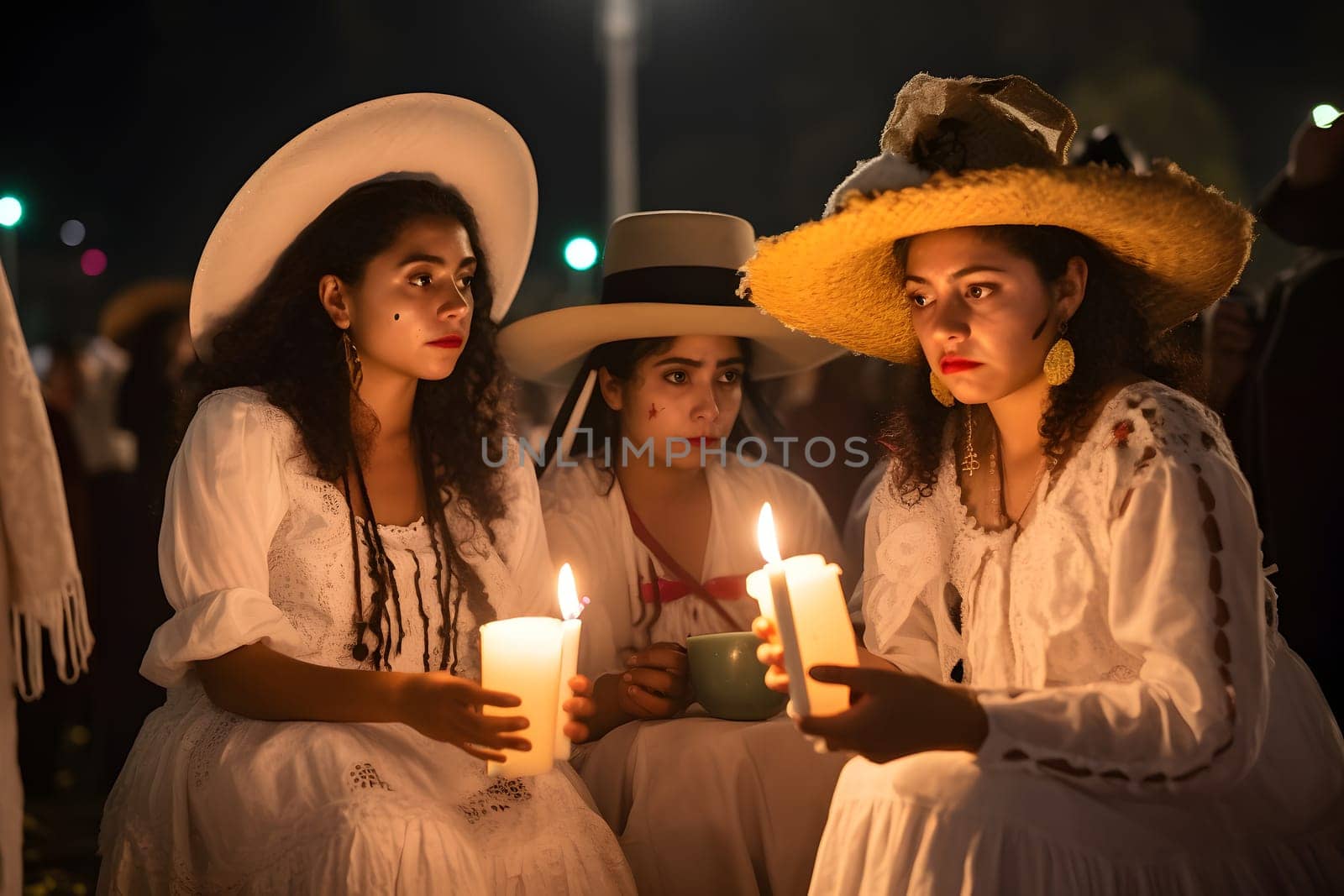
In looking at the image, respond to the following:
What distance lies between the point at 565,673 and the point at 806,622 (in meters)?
0.65

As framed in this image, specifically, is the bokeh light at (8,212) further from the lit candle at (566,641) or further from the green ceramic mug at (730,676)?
the lit candle at (566,641)

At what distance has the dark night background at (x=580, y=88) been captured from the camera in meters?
9.27

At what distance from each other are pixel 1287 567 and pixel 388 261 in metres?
3.22

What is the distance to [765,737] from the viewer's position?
9.93 ft

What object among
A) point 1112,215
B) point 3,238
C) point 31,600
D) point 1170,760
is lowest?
point 1170,760

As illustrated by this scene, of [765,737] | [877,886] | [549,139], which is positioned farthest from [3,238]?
[877,886]

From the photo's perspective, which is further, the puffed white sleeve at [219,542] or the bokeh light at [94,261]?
the bokeh light at [94,261]

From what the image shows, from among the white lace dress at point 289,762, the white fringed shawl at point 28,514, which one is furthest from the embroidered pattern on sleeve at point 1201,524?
the white fringed shawl at point 28,514

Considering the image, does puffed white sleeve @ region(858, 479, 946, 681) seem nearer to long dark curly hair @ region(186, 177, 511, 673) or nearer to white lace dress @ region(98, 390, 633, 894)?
white lace dress @ region(98, 390, 633, 894)

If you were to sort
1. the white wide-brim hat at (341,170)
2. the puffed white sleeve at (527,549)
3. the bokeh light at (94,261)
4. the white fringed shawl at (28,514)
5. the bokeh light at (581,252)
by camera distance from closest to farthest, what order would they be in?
the white fringed shawl at (28,514)
the white wide-brim hat at (341,170)
the puffed white sleeve at (527,549)
the bokeh light at (581,252)
the bokeh light at (94,261)

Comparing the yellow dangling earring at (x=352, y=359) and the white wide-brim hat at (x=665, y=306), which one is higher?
the white wide-brim hat at (x=665, y=306)

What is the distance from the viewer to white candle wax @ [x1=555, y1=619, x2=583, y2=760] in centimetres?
239

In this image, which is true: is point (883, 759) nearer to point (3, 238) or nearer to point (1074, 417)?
point (1074, 417)

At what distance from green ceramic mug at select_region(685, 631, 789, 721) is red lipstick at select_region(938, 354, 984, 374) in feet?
2.53
